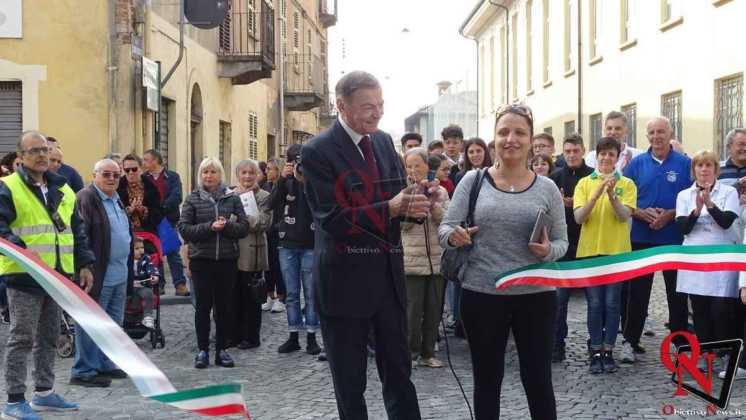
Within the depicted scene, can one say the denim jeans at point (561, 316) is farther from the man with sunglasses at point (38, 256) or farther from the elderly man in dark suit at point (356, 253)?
the man with sunglasses at point (38, 256)

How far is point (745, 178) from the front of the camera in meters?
7.38

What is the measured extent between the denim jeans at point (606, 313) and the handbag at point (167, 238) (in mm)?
6032

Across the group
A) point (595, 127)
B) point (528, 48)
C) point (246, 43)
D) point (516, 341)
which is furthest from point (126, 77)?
point (528, 48)

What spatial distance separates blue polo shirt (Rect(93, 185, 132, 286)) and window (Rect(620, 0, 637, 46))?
16.1 metres

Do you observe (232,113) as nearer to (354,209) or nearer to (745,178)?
(745,178)

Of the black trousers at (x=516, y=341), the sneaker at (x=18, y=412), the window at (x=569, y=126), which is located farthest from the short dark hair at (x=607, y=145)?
the window at (x=569, y=126)

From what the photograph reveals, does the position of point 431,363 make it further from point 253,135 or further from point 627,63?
point 253,135

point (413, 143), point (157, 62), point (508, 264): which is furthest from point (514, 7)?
point (508, 264)

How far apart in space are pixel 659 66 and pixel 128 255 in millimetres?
14043

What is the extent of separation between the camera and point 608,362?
7.53 meters

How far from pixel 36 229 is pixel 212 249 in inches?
71.7

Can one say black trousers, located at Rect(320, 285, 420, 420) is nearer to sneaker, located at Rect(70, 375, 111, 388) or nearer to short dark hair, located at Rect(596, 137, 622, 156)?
sneaker, located at Rect(70, 375, 111, 388)

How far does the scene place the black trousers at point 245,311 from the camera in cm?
897

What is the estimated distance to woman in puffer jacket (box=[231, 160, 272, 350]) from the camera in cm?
869
